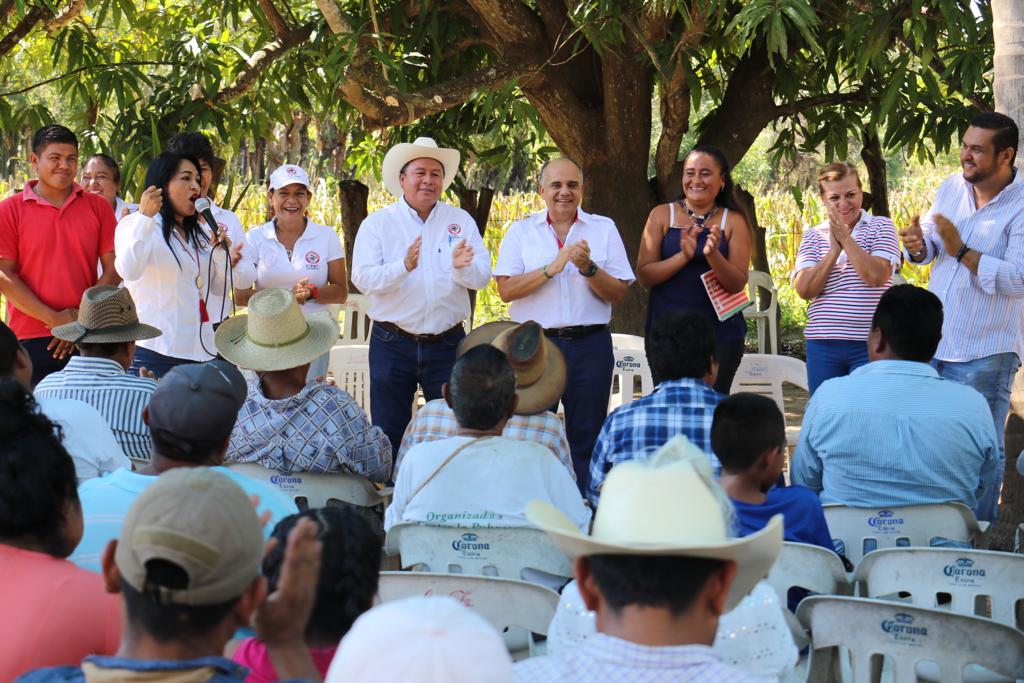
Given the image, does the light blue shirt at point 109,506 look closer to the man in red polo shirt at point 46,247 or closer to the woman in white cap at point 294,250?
the man in red polo shirt at point 46,247

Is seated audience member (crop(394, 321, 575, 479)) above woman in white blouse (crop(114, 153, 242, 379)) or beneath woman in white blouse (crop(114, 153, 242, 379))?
beneath

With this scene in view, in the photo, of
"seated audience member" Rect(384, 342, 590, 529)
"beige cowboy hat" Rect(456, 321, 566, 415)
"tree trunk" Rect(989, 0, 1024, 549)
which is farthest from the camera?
"tree trunk" Rect(989, 0, 1024, 549)

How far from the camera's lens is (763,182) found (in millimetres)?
36812

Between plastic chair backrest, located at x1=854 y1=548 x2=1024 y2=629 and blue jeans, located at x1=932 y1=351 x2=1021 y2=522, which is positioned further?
blue jeans, located at x1=932 y1=351 x2=1021 y2=522

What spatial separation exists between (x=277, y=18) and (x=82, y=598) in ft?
20.2

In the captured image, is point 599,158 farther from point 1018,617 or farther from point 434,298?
point 1018,617

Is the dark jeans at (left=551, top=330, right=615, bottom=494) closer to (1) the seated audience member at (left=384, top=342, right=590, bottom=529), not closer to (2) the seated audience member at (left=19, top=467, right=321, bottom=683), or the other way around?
(1) the seated audience member at (left=384, top=342, right=590, bottom=529)

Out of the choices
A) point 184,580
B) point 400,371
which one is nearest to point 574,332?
point 400,371

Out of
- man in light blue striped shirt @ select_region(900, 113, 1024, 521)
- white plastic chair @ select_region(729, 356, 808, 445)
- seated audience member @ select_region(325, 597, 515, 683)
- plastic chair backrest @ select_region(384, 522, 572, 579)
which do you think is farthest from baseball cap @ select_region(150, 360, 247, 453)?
white plastic chair @ select_region(729, 356, 808, 445)

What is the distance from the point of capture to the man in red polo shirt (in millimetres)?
5512

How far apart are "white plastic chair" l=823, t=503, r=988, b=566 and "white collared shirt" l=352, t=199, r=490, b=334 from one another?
2287 millimetres

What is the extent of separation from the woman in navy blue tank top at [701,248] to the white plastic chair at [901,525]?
2.00 metres

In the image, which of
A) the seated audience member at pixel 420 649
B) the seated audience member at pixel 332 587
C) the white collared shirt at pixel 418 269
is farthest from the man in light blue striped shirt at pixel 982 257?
the seated audience member at pixel 420 649

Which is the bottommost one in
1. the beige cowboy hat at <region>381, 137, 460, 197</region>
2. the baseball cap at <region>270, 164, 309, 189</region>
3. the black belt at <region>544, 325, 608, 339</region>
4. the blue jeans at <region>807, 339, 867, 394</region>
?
the blue jeans at <region>807, 339, 867, 394</region>
